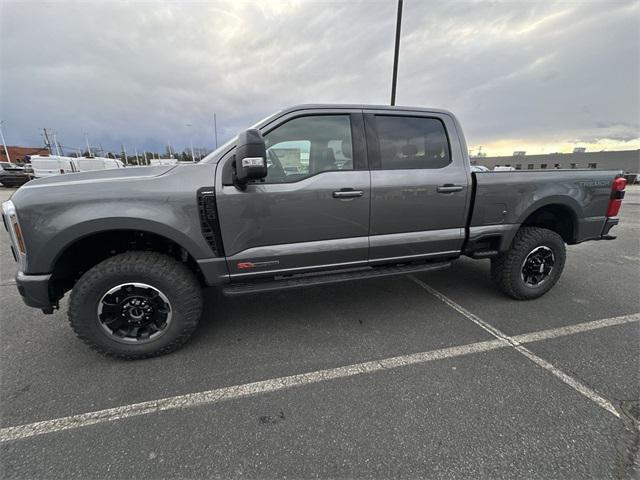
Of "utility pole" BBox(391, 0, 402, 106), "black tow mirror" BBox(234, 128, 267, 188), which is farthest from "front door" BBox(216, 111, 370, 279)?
"utility pole" BBox(391, 0, 402, 106)

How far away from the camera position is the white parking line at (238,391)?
6.24ft

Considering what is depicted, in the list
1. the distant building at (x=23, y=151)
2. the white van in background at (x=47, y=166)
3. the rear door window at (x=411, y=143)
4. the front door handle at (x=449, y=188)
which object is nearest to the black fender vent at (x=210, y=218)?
the rear door window at (x=411, y=143)

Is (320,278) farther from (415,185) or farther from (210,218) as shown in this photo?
(415,185)

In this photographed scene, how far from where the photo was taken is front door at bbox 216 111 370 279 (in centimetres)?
251

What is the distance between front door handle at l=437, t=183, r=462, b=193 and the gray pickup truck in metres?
0.02

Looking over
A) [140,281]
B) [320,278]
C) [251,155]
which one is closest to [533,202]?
[320,278]

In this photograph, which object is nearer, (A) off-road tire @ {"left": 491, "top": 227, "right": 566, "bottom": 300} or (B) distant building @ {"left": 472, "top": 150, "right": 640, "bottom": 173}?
(A) off-road tire @ {"left": 491, "top": 227, "right": 566, "bottom": 300}

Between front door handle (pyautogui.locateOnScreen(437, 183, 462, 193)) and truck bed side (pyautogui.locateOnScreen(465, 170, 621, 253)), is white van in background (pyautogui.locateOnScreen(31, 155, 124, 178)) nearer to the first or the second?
front door handle (pyautogui.locateOnScreen(437, 183, 462, 193))

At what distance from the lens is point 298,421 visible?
1.93m

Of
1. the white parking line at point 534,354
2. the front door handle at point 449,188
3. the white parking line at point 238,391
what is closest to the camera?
the white parking line at point 238,391

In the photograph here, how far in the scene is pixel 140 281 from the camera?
2.40 metres

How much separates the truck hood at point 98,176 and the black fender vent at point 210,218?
0.39 metres

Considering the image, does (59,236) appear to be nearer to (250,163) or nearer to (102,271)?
(102,271)

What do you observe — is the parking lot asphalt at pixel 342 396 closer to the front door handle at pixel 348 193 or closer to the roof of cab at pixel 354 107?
the front door handle at pixel 348 193
